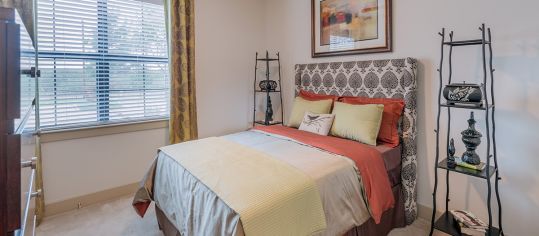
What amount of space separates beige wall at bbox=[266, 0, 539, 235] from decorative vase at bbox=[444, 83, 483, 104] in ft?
1.13

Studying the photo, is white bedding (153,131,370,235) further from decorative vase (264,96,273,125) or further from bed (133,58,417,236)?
decorative vase (264,96,273,125)

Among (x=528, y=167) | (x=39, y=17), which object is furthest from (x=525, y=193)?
(x=39, y=17)

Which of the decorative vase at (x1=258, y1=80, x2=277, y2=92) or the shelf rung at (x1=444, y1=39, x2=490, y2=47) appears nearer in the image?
the shelf rung at (x1=444, y1=39, x2=490, y2=47)

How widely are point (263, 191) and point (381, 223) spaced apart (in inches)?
47.4

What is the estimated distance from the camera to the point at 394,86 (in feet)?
7.93

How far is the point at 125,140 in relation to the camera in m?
2.91

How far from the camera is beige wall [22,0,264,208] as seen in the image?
2.58 metres

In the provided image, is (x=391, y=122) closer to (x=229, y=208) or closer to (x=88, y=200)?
(x=229, y=208)

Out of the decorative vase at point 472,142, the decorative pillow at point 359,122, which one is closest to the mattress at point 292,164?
the decorative pillow at point 359,122

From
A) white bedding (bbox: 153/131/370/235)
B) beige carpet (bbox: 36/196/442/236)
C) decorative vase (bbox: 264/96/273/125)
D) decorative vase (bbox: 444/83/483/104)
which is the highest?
decorative vase (bbox: 444/83/483/104)

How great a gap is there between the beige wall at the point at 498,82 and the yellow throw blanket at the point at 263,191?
142 centimetres

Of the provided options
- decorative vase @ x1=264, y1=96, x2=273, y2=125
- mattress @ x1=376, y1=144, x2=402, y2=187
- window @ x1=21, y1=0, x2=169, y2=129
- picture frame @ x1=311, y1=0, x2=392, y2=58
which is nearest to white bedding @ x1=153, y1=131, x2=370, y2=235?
mattress @ x1=376, y1=144, x2=402, y2=187

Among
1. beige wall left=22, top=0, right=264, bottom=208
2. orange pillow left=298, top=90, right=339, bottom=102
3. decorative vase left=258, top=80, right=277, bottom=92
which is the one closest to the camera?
beige wall left=22, top=0, right=264, bottom=208

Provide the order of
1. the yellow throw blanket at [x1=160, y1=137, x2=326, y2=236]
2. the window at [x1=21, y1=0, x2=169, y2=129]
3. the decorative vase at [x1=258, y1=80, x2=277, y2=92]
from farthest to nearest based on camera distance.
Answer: the decorative vase at [x1=258, y1=80, x2=277, y2=92], the window at [x1=21, y1=0, x2=169, y2=129], the yellow throw blanket at [x1=160, y1=137, x2=326, y2=236]
